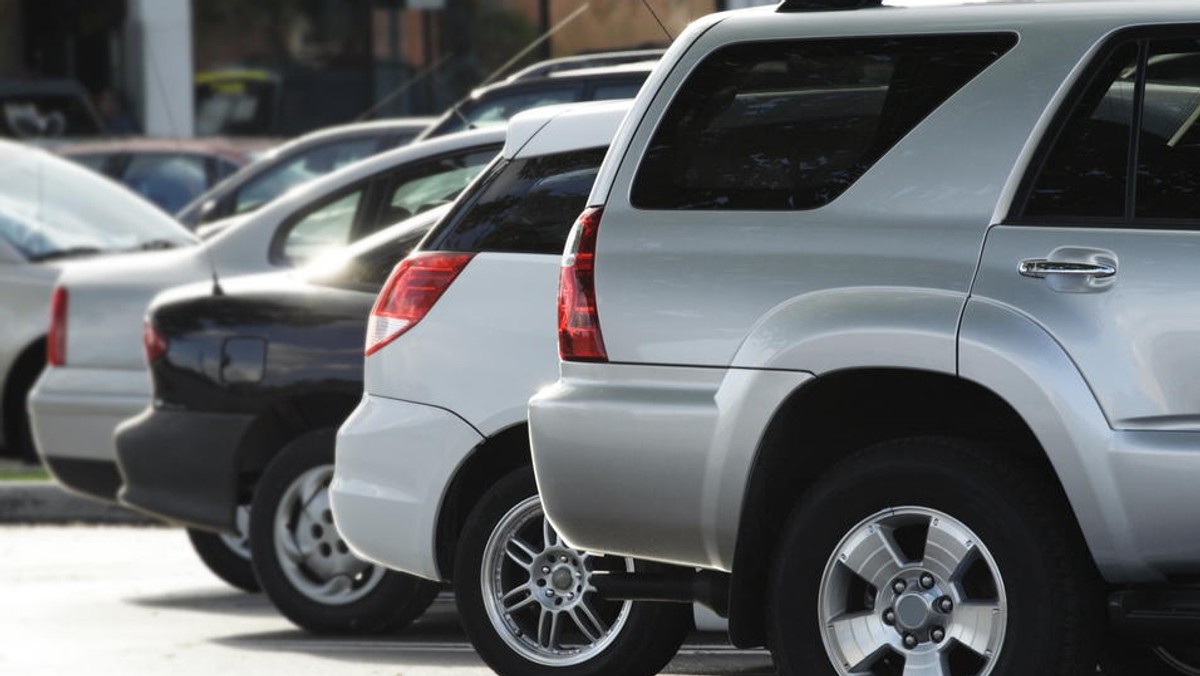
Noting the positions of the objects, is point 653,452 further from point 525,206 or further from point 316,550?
point 316,550

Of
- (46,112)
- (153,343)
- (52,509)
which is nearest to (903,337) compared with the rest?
(153,343)

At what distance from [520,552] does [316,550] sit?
178 cm

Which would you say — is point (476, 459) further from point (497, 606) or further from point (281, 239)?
point (281, 239)

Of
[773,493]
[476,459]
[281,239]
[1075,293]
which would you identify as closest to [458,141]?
[281,239]

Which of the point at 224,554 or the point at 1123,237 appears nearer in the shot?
the point at 1123,237

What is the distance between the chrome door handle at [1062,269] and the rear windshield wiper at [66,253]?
9.53 meters

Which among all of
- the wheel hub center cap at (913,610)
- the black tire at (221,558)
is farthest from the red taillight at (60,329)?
the wheel hub center cap at (913,610)

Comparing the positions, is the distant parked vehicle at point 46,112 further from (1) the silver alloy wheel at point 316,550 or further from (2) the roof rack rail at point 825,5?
(2) the roof rack rail at point 825,5

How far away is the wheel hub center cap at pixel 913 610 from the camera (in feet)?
18.8

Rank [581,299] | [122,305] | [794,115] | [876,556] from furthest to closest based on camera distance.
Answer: [122,305] < [581,299] < [794,115] < [876,556]

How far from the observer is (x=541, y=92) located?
10180 mm

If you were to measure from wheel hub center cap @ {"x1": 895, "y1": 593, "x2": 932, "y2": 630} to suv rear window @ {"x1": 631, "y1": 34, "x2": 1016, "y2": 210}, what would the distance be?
890 millimetres

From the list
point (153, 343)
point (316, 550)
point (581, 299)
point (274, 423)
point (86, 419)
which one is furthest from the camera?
point (86, 419)

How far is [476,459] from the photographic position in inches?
293
